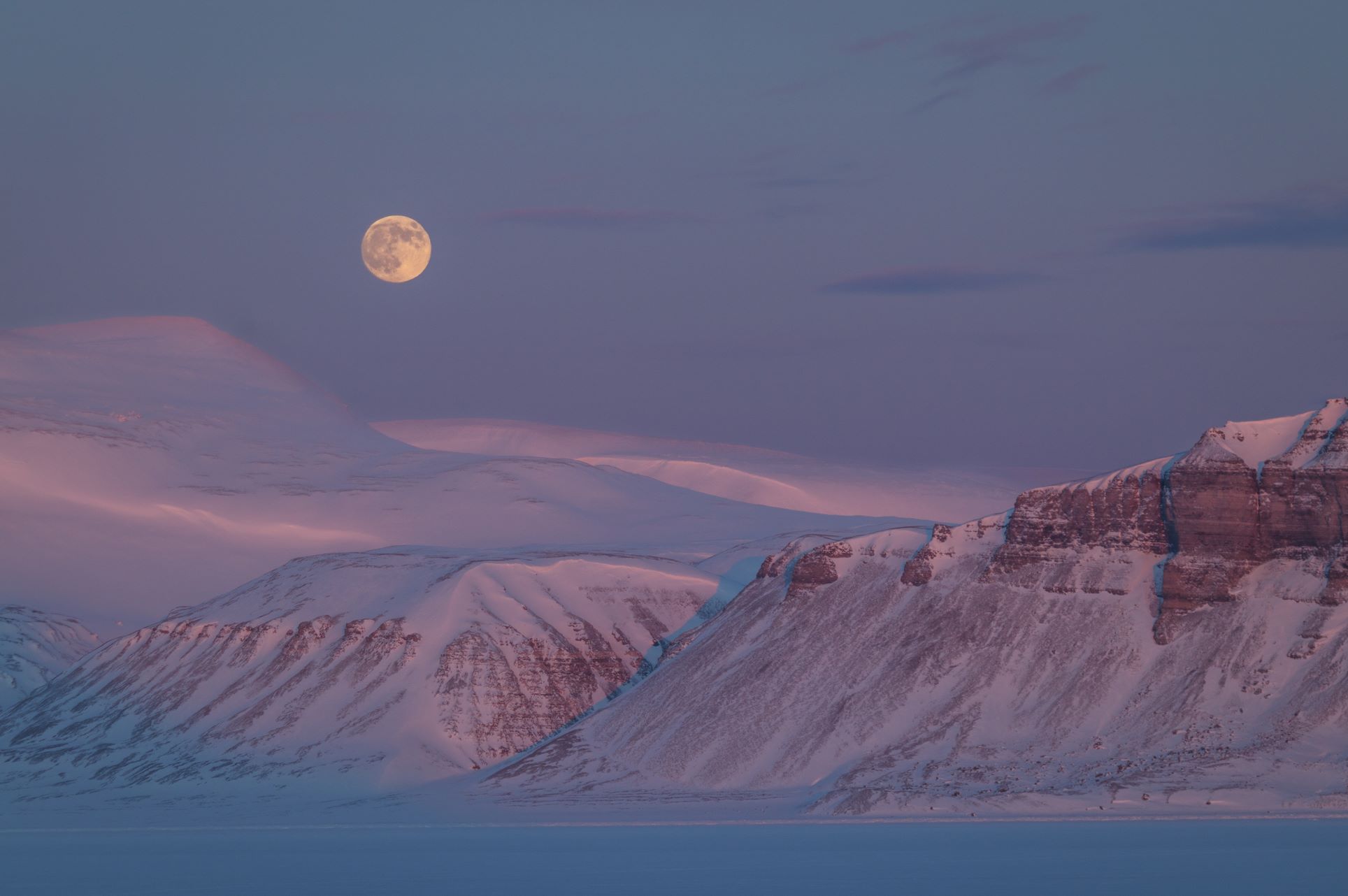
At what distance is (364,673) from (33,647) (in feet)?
215

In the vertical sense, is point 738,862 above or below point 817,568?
below

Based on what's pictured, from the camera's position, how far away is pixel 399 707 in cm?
12581

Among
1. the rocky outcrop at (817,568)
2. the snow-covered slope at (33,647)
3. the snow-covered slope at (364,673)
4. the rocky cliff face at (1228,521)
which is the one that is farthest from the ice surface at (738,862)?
the snow-covered slope at (33,647)

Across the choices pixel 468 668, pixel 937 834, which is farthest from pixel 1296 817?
pixel 468 668

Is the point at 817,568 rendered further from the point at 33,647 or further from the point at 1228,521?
the point at 33,647

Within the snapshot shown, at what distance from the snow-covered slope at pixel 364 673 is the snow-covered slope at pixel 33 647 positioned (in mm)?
16578

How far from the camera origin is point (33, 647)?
182500mm

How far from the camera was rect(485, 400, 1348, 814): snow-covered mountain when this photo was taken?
89750 millimetres

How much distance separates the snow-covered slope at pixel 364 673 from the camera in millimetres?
124500

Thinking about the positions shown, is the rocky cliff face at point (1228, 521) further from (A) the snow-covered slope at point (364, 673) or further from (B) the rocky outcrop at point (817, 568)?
(A) the snow-covered slope at point (364, 673)

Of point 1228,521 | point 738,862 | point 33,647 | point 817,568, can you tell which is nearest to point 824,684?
point 817,568

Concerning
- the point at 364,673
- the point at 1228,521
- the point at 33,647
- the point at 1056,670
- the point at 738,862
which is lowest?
the point at 738,862

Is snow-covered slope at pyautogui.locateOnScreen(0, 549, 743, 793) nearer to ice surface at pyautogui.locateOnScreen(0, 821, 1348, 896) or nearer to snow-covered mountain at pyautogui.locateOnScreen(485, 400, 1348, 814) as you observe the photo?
snow-covered mountain at pyautogui.locateOnScreen(485, 400, 1348, 814)

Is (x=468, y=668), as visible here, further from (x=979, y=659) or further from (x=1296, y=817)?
(x=1296, y=817)
